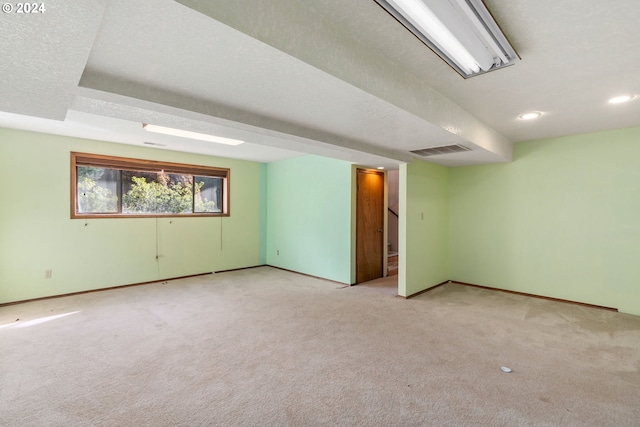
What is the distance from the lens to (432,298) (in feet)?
13.9

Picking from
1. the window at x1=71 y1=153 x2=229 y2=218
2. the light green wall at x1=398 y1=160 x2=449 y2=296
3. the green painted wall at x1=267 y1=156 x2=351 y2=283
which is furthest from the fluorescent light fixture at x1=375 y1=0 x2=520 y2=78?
the window at x1=71 y1=153 x2=229 y2=218

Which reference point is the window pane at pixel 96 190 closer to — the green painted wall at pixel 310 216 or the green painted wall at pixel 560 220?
the green painted wall at pixel 310 216

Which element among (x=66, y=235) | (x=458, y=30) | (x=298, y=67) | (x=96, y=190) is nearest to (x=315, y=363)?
(x=298, y=67)

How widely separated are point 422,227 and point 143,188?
189 inches

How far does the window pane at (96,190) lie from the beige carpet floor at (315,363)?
1423mm

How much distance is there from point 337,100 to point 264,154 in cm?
367

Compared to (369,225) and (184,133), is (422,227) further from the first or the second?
(184,133)

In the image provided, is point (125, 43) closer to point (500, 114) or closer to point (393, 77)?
point (393, 77)

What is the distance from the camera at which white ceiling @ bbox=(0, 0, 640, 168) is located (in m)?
1.20

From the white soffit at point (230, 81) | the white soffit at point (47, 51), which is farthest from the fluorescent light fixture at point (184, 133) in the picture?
the white soffit at point (47, 51)

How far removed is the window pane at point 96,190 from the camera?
4453mm

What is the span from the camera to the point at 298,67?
1.51m

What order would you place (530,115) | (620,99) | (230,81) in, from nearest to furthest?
(230,81)
(620,99)
(530,115)

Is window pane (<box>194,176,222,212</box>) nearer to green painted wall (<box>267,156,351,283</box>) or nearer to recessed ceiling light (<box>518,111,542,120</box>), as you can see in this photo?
green painted wall (<box>267,156,351,283</box>)
